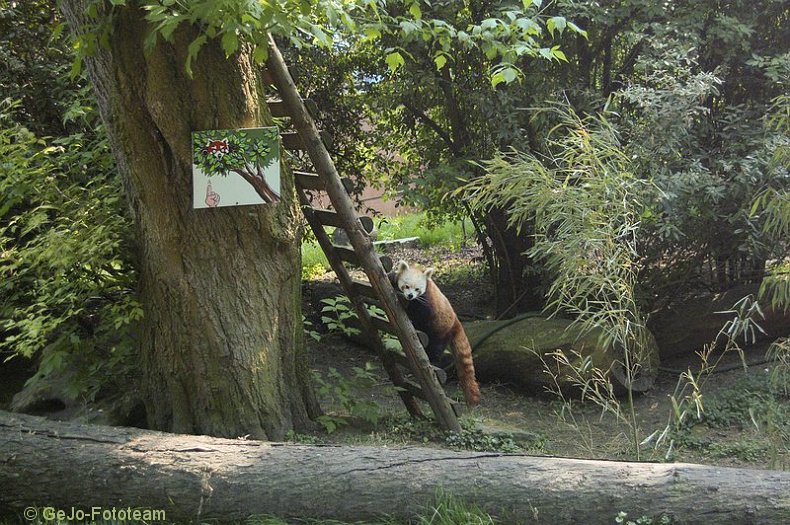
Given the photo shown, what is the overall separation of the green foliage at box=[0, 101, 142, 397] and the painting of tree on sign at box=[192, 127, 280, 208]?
74 cm

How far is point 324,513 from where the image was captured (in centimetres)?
347

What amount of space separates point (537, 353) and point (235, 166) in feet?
11.0

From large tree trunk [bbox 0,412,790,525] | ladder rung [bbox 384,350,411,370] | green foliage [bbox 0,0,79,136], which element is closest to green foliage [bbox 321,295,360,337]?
ladder rung [bbox 384,350,411,370]

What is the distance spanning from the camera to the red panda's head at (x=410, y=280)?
5.93 m

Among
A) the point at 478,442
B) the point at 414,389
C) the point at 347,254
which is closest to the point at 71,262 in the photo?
the point at 347,254

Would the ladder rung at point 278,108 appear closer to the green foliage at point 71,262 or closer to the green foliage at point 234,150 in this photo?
the green foliage at point 234,150

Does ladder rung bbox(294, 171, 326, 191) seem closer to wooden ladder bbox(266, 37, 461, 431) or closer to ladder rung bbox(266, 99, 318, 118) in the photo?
wooden ladder bbox(266, 37, 461, 431)

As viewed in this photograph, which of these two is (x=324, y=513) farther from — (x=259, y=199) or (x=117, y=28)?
(x=117, y=28)

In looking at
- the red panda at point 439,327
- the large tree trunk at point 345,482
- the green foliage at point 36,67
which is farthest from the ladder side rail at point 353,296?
the green foliage at point 36,67

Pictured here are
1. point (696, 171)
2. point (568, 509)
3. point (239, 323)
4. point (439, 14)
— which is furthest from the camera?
point (439, 14)

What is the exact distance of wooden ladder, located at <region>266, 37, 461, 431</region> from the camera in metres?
4.61

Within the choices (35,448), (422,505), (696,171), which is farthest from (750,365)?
(35,448)

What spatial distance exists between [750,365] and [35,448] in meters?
6.07

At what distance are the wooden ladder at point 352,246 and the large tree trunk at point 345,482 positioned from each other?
1.07 meters
